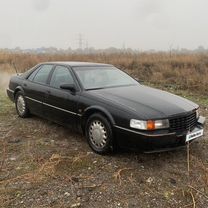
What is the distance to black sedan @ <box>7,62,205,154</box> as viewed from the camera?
4.10 m

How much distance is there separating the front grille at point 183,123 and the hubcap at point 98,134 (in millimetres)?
1014

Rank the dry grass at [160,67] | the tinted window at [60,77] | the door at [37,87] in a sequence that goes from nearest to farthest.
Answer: the tinted window at [60,77], the door at [37,87], the dry grass at [160,67]

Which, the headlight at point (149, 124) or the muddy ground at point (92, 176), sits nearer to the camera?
the muddy ground at point (92, 176)

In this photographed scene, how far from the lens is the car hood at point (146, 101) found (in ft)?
13.7

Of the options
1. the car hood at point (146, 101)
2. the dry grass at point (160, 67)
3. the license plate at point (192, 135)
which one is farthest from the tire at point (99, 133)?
the dry grass at point (160, 67)

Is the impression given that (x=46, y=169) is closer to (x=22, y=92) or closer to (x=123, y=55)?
(x=22, y=92)

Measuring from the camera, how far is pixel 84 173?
4.07m

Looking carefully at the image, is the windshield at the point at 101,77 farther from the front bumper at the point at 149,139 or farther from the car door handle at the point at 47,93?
the front bumper at the point at 149,139

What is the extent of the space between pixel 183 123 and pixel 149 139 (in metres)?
0.66

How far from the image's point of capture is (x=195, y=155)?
4.75 m

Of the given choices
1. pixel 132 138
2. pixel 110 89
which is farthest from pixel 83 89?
pixel 132 138

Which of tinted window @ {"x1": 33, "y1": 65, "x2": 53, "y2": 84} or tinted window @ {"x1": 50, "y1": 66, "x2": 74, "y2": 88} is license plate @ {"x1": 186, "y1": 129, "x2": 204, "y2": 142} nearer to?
tinted window @ {"x1": 50, "y1": 66, "x2": 74, "y2": 88}

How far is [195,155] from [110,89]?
1.76m

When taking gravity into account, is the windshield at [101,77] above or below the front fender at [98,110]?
above
